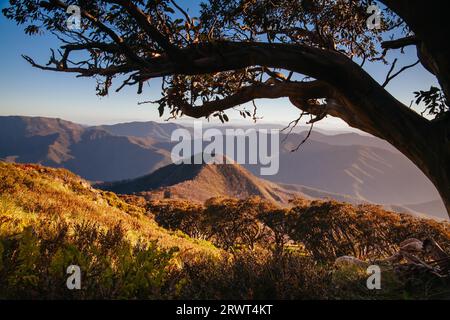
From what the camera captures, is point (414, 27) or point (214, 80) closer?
point (414, 27)

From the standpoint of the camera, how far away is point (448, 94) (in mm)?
4586

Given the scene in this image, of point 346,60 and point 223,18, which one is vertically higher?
point 223,18

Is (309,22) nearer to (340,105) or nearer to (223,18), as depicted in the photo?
(223,18)

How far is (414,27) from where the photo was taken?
4.41 metres

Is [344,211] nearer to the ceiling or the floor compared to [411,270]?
nearer to the floor
